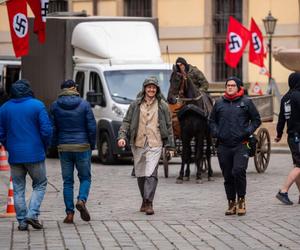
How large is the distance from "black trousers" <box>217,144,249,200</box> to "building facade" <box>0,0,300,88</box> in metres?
31.2

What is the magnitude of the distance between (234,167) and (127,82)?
10.4 metres

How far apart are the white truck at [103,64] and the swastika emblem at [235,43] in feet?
29.7

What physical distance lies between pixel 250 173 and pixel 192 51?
86.7 ft

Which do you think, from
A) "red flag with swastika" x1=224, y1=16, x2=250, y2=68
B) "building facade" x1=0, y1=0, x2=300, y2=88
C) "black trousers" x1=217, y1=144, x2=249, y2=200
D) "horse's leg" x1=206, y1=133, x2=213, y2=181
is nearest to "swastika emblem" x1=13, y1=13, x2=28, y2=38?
"horse's leg" x1=206, y1=133, x2=213, y2=181

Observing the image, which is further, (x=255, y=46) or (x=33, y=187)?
(x=255, y=46)

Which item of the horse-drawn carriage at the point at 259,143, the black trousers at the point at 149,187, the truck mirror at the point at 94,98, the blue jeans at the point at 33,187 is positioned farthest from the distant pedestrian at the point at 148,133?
the truck mirror at the point at 94,98

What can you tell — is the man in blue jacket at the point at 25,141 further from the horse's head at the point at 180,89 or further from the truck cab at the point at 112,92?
the truck cab at the point at 112,92

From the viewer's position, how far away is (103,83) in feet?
81.0

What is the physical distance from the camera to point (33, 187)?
1306 centimetres

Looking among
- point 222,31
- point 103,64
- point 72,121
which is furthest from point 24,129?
point 222,31

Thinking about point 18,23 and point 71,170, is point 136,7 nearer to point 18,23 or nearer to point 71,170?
point 18,23

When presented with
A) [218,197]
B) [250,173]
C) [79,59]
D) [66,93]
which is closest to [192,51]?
[79,59]

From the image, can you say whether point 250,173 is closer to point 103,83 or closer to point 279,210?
point 103,83

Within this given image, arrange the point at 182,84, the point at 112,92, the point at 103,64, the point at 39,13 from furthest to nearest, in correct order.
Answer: the point at 103,64 → the point at 112,92 → the point at 39,13 → the point at 182,84
